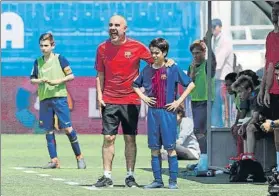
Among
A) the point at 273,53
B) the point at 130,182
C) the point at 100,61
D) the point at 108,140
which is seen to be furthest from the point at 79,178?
the point at 273,53

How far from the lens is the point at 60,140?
92.5 feet

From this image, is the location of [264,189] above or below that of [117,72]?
below

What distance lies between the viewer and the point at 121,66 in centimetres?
1585

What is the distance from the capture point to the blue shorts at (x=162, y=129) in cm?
1542

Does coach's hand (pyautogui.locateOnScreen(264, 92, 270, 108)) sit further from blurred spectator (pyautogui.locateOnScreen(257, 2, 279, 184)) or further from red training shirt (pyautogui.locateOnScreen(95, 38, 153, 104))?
red training shirt (pyautogui.locateOnScreen(95, 38, 153, 104))

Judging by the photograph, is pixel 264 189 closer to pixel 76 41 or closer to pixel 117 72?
pixel 117 72

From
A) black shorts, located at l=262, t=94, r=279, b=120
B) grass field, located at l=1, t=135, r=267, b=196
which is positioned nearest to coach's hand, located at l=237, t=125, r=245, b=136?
grass field, located at l=1, t=135, r=267, b=196

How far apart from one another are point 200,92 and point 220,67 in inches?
47.3

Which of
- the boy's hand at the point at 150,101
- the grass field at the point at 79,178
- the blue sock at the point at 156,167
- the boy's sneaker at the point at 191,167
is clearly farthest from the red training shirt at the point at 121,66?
the boy's sneaker at the point at 191,167

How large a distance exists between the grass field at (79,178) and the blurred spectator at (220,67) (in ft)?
3.04

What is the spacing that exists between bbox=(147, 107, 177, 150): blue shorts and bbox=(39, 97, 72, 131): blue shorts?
14.0 ft

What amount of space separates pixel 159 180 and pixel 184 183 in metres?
0.94

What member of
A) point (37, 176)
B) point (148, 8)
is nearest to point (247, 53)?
point (37, 176)

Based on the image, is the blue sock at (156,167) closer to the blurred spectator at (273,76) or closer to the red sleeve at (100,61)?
the red sleeve at (100,61)
